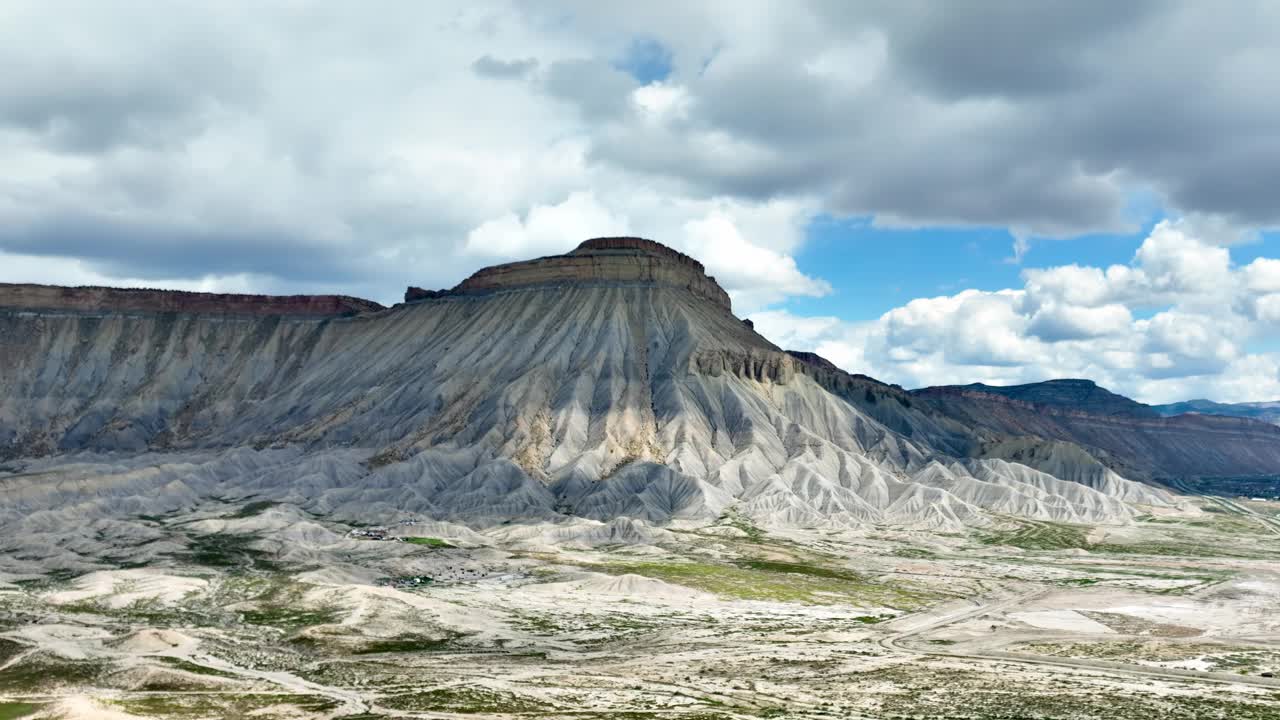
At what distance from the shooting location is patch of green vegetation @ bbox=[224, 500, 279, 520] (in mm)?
178625

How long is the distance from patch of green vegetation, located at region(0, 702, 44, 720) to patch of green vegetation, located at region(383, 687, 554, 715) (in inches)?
795

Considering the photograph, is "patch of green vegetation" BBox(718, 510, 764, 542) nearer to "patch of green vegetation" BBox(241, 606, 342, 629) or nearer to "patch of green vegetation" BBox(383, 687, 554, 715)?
"patch of green vegetation" BBox(241, 606, 342, 629)

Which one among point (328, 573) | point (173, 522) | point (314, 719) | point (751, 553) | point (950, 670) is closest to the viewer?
point (314, 719)

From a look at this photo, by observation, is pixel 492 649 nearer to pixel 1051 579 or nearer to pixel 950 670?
pixel 950 670

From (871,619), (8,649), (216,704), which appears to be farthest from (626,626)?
(8,649)

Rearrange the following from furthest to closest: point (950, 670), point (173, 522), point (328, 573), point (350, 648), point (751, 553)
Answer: point (173, 522)
point (751, 553)
point (328, 573)
point (350, 648)
point (950, 670)

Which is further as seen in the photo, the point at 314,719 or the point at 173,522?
the point at 173,522

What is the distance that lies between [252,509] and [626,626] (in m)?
99.1

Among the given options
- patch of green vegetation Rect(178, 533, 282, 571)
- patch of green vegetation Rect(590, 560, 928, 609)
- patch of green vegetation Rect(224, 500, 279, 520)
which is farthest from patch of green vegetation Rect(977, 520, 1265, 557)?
patch of green vegetation Rect(224, 500, 279, 520)

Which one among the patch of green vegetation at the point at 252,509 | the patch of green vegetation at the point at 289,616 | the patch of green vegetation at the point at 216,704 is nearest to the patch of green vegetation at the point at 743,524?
the patch of green vegetation at the point at 252,509

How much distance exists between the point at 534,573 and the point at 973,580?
53.9 metres

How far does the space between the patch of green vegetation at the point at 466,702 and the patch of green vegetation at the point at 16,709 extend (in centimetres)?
2019

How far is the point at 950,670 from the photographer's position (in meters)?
83.2

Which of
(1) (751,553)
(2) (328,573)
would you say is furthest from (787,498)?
(2) (328,573)
